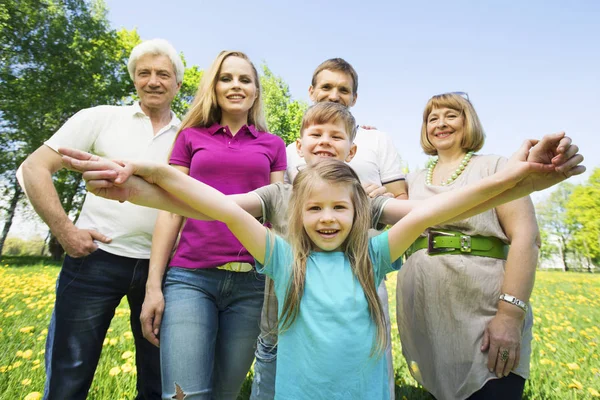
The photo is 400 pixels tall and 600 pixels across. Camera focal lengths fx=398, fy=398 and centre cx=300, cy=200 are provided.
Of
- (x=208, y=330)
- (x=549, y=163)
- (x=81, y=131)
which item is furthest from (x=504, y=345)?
(x=81, y=131)

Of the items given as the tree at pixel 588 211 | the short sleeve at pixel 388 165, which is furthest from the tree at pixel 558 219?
the short sleeve at pixel 388 165

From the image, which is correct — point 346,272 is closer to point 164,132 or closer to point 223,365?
point 223,365

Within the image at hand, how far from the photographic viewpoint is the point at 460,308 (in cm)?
218

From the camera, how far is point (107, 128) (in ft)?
8.80

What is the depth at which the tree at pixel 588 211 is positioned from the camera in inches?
1678

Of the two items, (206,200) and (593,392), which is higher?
(206,200)

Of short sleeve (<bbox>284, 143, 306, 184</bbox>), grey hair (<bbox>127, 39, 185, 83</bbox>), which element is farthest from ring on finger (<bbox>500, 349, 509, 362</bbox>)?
grey hair (<bbox>127, 39, 185, 83</bbox>)

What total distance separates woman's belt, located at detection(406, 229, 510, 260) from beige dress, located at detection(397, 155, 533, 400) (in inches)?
1.1

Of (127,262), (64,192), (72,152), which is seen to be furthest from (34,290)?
(64,192)

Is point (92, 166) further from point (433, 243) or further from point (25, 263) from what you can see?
point (25, 263)

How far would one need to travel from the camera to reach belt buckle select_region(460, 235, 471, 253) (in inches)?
86.0

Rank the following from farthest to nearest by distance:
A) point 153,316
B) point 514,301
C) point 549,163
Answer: point 153,316
point 514,301
point 549,163

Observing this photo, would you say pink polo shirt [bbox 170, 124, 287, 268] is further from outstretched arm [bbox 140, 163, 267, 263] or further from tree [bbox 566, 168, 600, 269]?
tree [bbox 566, 168, 600, 269]

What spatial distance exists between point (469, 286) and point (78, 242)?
2.28m
